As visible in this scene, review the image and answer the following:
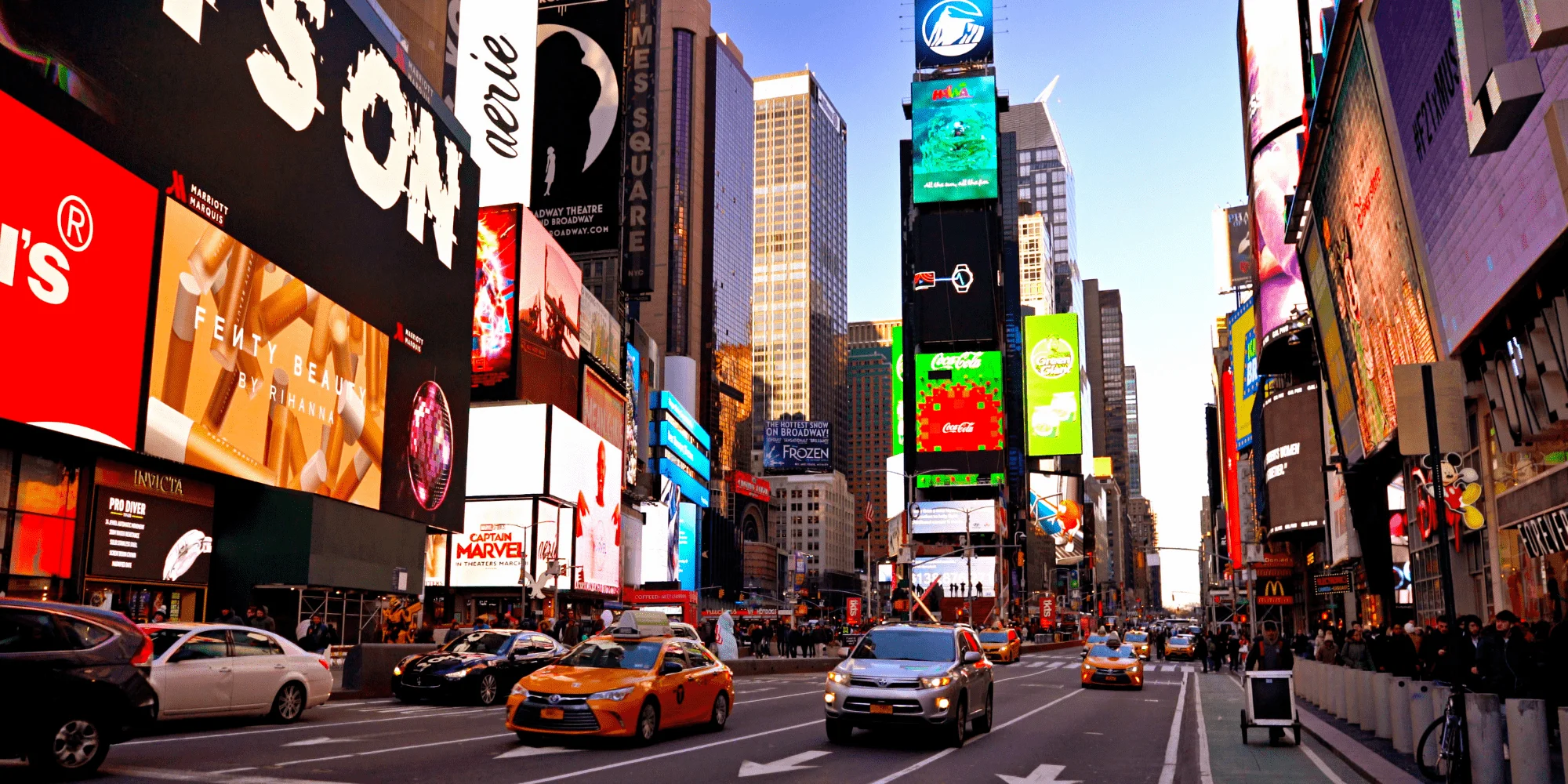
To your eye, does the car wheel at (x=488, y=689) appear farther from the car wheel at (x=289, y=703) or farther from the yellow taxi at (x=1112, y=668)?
the yellow taxi at (x=1112, y=668)

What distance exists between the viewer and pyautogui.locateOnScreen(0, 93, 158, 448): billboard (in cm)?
2214

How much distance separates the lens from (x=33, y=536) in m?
25.2

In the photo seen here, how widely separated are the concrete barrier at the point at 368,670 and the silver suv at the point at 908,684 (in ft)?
37.0

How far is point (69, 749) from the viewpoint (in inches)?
444

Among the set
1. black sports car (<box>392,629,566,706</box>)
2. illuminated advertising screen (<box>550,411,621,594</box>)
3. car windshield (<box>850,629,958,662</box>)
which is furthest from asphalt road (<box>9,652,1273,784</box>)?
illuminated advertising screen (<box>550,411,621,594</box>)

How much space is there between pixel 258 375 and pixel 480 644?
11719mm

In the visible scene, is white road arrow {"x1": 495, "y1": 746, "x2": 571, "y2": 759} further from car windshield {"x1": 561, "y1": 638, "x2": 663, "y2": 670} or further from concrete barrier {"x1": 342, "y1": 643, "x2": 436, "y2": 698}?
concrete barrier {"x1": 342, "y1": 643, "x2": 436, "y2": 698}

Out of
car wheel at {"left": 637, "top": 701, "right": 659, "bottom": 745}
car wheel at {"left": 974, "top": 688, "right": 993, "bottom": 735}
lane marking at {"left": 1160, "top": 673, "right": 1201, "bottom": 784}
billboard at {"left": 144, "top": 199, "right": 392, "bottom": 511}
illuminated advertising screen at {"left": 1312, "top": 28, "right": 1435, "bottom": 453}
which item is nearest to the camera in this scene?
lane marking at {"left": 1160, "top": 673, "right": 1201, "bottom": 784}

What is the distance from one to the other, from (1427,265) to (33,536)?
2935cm

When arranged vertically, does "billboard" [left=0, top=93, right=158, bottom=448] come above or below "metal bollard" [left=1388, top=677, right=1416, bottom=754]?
above

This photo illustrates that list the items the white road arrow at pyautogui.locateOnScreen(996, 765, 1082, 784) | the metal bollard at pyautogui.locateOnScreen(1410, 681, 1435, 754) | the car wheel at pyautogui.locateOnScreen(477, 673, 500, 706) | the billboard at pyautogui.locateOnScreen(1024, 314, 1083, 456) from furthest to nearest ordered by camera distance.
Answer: the billboard at pyautogui.locateOnScreen(1024, 314, 1083, 456) < the car wheel at pyautogui.locateOnScreen(477, 673, 500, 706) < the metal bollard at pyautogui.locateOnScreen(1410, 681, 1435, 754) < the white road arrow at pyautogui.locateOnScreen(996, 765, 1082, 784)

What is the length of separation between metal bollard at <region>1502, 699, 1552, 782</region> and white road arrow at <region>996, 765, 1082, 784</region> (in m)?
4.25

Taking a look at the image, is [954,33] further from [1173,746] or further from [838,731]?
[838,731]

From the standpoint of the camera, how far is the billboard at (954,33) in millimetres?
138250
